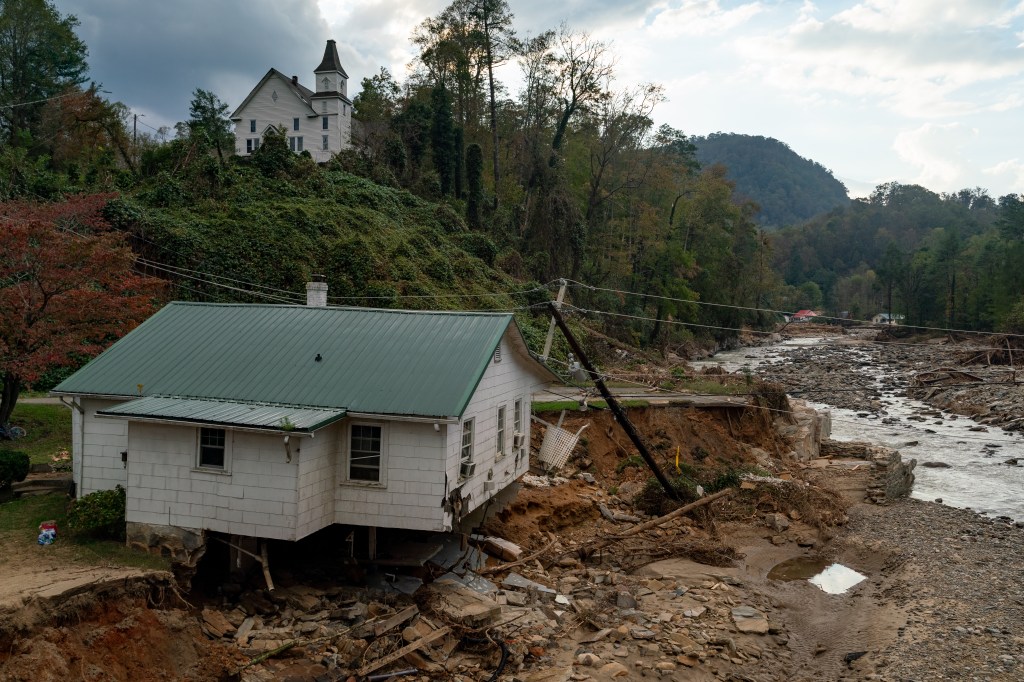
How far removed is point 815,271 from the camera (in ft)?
500

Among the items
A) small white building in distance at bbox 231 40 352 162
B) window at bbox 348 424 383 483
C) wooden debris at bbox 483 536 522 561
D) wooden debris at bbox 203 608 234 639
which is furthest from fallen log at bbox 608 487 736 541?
small white building in distance at bbox 231 40 352 162

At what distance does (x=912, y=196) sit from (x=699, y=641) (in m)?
201

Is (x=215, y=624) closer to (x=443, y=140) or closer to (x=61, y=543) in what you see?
(x=61, y=543)

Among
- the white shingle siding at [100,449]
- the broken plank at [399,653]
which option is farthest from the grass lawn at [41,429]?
the broken plank at [399,653]

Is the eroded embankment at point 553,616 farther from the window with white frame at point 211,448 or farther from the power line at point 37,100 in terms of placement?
the power line at point 37,100

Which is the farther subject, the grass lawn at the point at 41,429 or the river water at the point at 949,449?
the river water at the point at 949,449

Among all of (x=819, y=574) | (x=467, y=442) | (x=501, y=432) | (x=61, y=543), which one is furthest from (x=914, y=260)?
(x=61, y=543)

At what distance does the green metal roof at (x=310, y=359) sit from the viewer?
15047mm

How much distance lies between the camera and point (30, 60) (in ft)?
151

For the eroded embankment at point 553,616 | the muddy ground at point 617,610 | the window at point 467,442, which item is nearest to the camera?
the eroded embankment at point 553,616

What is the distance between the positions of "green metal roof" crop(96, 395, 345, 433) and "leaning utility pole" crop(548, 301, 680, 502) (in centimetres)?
713

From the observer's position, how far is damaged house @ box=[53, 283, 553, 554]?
1408 centimetres

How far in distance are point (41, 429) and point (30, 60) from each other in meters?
35.0

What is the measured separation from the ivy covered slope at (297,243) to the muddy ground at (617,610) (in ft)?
52.2
